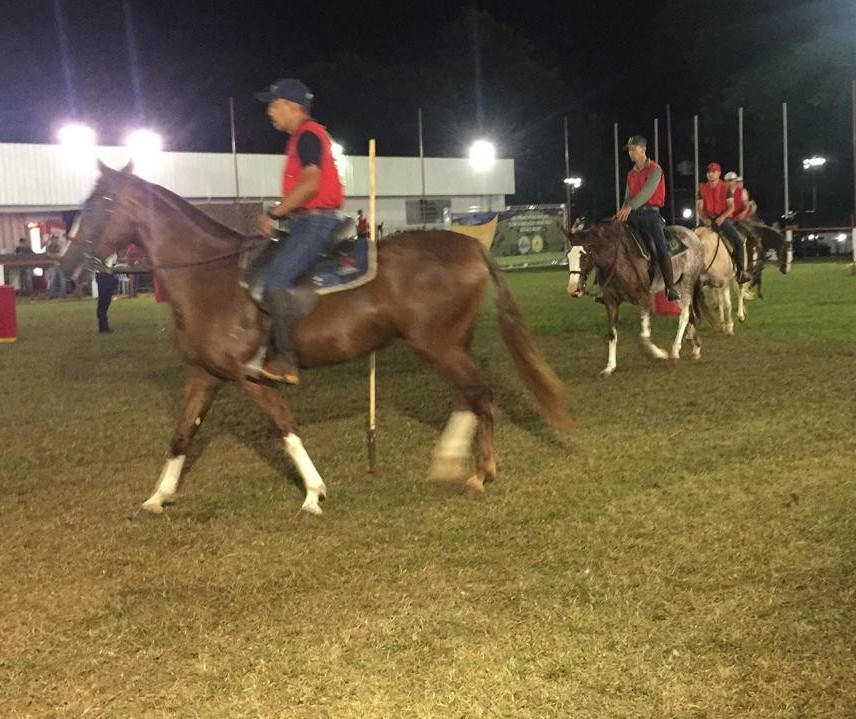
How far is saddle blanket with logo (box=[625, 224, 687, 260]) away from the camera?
42.3 ft

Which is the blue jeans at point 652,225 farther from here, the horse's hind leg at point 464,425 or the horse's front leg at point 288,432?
the horse's front leg at point 288,432

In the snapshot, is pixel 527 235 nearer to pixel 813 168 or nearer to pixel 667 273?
pixel 813 168

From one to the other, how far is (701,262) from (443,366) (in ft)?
26.1

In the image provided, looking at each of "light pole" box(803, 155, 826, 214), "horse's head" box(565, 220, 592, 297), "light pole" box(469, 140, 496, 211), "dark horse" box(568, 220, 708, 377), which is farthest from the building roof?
"dark horse" box(568, 220, 708, 377)

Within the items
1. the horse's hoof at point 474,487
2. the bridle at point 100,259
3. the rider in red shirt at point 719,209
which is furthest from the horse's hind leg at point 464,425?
the rider in red shirt at point 719,209

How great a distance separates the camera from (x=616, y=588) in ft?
17.0

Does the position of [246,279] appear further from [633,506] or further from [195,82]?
[195,82]

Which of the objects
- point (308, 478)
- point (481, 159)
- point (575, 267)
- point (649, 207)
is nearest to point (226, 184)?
point (481, 159)

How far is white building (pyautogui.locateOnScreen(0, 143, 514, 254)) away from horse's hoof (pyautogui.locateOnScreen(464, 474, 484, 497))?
85.6ft

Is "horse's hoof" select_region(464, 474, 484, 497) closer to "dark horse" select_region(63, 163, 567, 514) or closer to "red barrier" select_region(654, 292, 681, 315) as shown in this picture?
"dark horse" select_region(63, 163, 567, 514)

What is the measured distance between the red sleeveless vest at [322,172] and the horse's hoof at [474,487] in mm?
2364

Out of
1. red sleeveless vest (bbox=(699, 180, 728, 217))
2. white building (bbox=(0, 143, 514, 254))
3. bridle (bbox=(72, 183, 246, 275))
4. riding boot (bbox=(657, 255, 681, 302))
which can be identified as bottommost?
riding boot (bbox=(657, 255, 681, 302))

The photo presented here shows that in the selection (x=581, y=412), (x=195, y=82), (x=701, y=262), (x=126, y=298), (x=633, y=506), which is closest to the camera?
(x=633, y=506)

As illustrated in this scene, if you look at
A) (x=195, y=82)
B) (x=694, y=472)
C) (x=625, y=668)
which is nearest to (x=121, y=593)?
(x=625, y=668)
